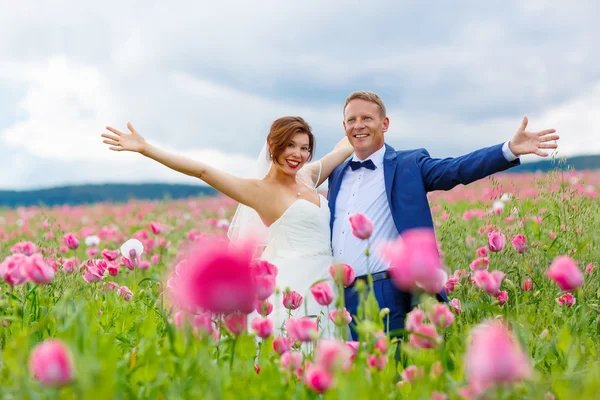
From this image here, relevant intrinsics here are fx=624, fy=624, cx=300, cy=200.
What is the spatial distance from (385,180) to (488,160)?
0.70m

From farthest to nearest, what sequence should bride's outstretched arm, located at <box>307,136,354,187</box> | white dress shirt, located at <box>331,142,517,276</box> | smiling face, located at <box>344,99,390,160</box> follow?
bride's outstretched arm, located at <box>307,136,354,187</box>, smiling face, located at <box>344,99,390,160</box>, white dress shirt, located at <box>331,142,517,276</box>

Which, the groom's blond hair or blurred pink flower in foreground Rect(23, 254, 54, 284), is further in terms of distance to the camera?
the groom's blond hair

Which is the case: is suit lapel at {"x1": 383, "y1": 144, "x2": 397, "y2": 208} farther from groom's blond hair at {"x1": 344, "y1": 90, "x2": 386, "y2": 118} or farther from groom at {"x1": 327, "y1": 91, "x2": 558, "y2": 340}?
groom's blond hair at {"x1": 344, "y1": 90, "x2": 386, "y2": 118}

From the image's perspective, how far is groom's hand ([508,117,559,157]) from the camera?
3.87 meters

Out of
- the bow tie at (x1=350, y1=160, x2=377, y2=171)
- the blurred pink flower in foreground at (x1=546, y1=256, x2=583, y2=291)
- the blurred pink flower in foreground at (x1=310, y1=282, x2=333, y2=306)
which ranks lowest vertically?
the blurred pink flower in foreground at (x1=310, y1=282, x2=333, y2=306)

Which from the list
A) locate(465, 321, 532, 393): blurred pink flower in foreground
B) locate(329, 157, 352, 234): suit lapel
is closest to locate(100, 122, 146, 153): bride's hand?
locate(329, 157, 352, 234): suit lapel

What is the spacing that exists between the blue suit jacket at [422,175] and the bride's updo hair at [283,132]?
641mm

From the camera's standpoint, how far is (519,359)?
125 centimetres

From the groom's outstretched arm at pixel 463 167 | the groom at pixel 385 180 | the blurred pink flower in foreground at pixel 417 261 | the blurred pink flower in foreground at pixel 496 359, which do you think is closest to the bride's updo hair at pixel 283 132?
the groom at pixel 385 180

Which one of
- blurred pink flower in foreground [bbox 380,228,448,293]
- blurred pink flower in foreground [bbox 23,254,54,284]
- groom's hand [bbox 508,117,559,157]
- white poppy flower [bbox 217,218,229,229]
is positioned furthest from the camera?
white poppy flower [bbox 217,218,229,229]

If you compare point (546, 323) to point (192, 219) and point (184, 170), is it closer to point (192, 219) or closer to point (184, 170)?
point (184, 170)

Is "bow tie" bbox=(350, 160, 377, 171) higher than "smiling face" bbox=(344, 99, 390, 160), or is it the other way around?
"smiling face" bbox=(344, 99, 390, 160)

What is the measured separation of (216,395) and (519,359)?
79cm

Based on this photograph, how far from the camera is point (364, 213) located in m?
4.30
